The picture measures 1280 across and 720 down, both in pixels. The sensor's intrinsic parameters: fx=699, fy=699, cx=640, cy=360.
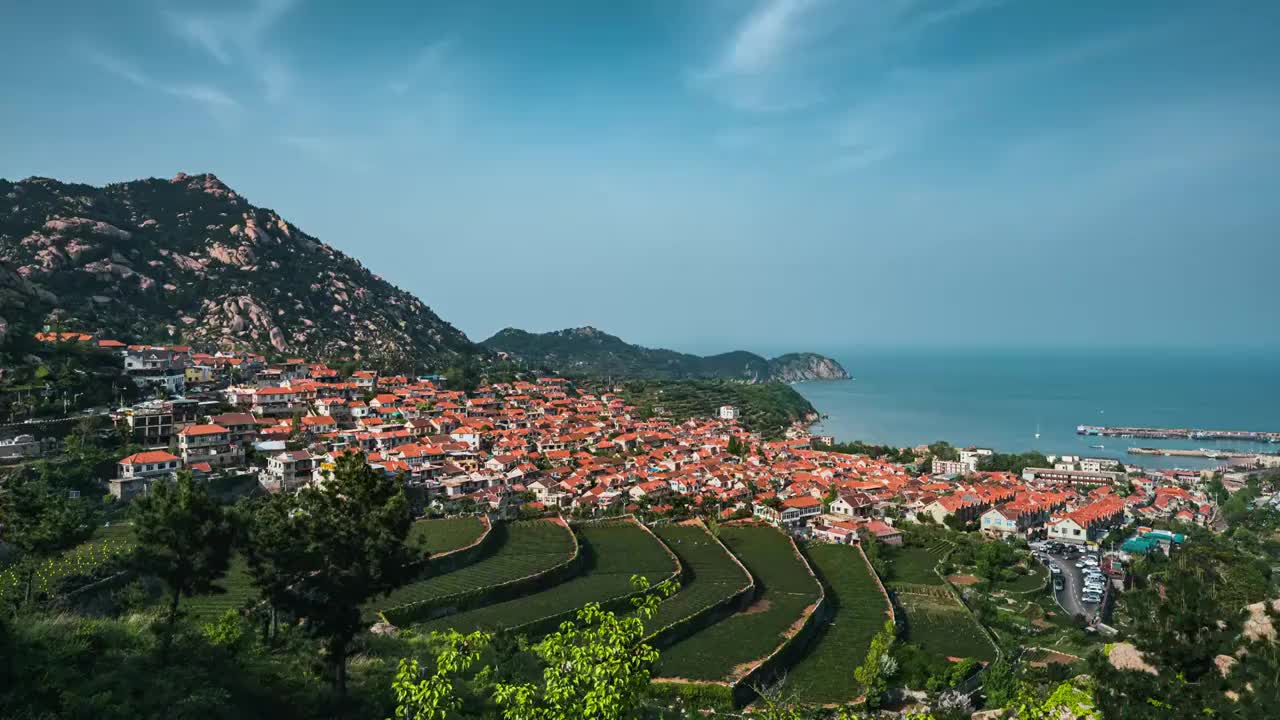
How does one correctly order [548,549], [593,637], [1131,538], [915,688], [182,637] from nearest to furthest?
1. [593,637]
2. [182,637]
3. [915,688]
4. [548,549]
5. [1131,538]

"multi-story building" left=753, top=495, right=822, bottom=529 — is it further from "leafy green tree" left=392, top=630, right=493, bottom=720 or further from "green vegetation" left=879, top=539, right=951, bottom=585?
"leafy green tree" left=392, top=630, right=493, bottom=720

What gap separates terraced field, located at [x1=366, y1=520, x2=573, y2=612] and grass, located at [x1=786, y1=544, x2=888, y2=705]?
389 inches

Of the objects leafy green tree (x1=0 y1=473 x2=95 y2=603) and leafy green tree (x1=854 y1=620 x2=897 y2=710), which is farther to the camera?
leafy green tree (x1=854 y1=620 x2=897 y2=710)

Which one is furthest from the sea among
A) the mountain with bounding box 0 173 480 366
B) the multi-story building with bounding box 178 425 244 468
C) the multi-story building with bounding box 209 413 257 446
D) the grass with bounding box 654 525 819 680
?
the multi-story building with bounding box 178 425 244 468

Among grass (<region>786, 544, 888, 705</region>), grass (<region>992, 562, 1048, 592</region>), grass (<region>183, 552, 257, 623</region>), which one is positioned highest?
grass (<region>183, 552, 257, 623</region>)

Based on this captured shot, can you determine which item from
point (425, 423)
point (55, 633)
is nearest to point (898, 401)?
point (425, 423)

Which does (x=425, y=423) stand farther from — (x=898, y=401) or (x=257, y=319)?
(x=898, y=401)

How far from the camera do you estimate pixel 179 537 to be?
12.3 meters

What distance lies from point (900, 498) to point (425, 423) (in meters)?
29.4

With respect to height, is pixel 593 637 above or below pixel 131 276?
below

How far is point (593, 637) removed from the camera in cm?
545

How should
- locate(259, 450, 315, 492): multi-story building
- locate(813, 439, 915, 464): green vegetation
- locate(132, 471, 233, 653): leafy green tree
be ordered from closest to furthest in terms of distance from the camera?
locate(132, 471, 233, 653): leafy green tree < locate(259, 450, 315, 492): multi-story building < locate(813, 439, 915, 464): green vegetation

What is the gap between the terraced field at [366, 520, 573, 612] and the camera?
21905 mm

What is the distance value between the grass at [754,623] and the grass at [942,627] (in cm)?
357
